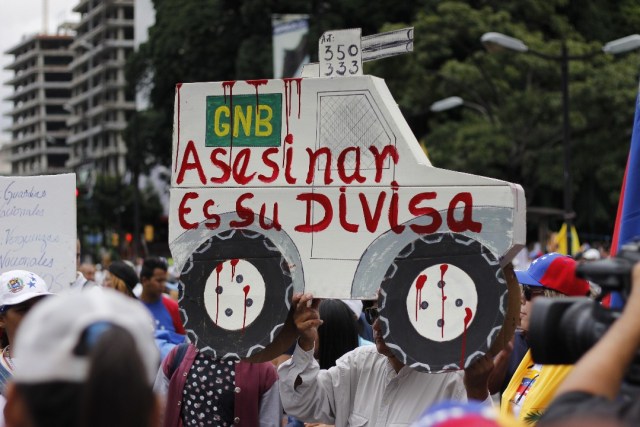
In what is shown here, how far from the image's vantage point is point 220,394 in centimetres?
473

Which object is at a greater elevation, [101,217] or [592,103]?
[592,103]

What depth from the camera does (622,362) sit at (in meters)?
2.09

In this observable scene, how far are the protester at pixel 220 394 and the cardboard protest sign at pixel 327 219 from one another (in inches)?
41.0

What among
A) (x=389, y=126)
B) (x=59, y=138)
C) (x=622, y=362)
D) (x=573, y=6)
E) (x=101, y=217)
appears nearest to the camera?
(x=622, y=362)

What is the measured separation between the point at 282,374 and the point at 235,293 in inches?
15.0

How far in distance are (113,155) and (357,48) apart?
97.8 metres

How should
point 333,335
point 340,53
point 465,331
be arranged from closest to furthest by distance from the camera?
point 465,331 → point 340,53 → point 333,335

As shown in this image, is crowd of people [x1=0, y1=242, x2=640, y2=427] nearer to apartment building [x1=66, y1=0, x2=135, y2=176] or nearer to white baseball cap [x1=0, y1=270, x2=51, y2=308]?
white baseball cap [x1=0, y1=270, x2=51, y2=308]

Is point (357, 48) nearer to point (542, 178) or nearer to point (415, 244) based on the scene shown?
point (415, 244)

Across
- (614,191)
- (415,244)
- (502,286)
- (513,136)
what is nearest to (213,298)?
(415,244)

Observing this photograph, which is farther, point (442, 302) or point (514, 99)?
point (514, 99)

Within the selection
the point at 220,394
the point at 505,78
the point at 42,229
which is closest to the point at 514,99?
the point at 505,78

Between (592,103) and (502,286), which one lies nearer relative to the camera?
(502,286)

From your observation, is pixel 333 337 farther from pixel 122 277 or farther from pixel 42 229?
pixel 122 277
